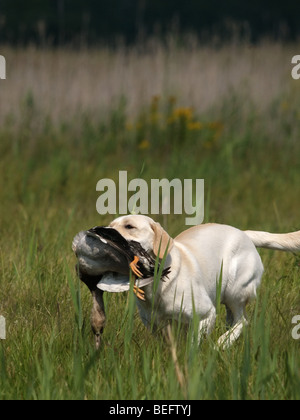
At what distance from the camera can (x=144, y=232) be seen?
3.46 m

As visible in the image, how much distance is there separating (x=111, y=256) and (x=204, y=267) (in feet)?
2.54

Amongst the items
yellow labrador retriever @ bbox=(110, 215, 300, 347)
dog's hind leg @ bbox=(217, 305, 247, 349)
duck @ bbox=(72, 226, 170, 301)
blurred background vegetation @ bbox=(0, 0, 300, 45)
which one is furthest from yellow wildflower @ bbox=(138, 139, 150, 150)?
blurred background vegetation @ bbox=(0, 0, 300, 45)

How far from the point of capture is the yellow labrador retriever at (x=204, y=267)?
3488mm

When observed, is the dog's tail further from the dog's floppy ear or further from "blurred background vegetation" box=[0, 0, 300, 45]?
"blurred background vegetation" box=[0, 0, 300, 45]

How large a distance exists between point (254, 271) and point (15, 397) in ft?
5.36

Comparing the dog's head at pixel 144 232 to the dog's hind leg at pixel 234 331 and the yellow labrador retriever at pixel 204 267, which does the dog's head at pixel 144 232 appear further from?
the dog's hind leg at pixel 234 331

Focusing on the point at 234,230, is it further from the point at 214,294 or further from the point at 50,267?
the point at 50,267

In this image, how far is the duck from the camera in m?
3.15

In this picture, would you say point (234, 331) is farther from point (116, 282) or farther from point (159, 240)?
point (116, 282)

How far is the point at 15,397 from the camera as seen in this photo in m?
2.81

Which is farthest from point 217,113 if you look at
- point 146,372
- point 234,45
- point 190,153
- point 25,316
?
point 146,372

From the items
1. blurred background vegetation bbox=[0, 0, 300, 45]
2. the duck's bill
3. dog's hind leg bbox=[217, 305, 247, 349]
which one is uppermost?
blurred background vegetation bbox=[0, 0, 300, 45]

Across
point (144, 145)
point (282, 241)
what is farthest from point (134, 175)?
point (282, 241)

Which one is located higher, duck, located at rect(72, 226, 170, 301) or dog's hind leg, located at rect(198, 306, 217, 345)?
duck, located at rect(72, 226, 170, 301)
